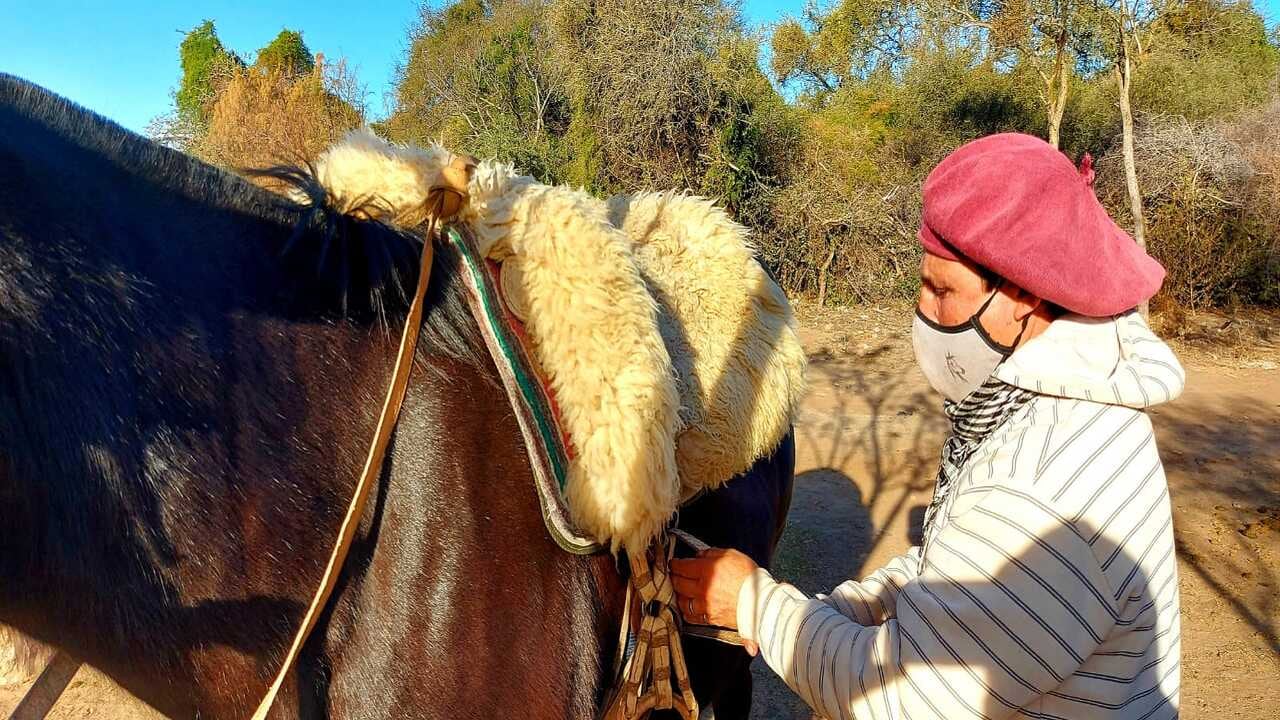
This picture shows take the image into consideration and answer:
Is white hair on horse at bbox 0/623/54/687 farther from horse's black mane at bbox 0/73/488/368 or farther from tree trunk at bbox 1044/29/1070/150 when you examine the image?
tree trunk at bbox 1044/29/1070/150

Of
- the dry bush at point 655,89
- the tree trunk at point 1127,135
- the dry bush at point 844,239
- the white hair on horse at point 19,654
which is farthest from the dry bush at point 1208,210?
the white hair on horse at point 19,654

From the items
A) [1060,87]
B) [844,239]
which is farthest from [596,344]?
[844,239]

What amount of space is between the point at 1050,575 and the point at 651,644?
0.73m

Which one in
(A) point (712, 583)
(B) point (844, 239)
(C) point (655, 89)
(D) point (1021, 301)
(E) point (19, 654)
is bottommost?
(E) point (19, 654)

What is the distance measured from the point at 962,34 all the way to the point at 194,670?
13656 mm

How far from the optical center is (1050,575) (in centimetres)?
99

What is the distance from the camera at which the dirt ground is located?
3.33 meters

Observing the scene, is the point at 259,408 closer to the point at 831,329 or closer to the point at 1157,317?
the point at 831,329

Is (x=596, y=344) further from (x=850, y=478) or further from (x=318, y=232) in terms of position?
(x=850, y=478)

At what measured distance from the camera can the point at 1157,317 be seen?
10531 millimetres

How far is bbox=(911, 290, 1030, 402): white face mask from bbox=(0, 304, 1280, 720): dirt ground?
154cm

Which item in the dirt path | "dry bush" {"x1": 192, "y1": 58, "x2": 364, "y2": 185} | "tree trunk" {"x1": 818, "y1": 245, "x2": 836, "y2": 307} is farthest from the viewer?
"tree trunk" {"x1": 818, "y1": 245, "x2": 836, "y2": 307}

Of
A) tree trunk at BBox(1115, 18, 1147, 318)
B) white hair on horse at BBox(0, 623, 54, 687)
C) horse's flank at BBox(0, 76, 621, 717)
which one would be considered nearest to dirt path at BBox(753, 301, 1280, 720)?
tree trunk at BBox(1115, 18, 1147, 318)

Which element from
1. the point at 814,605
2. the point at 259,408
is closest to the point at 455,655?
the point at 259,408
